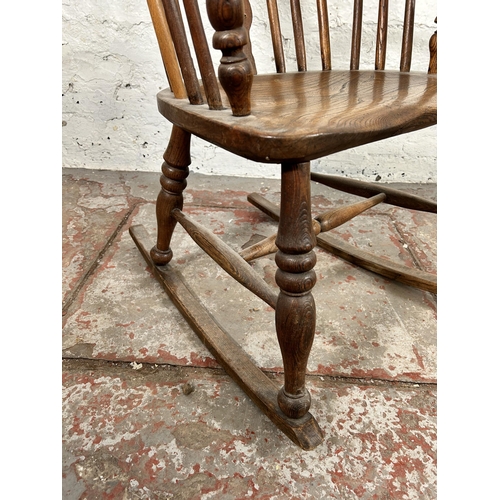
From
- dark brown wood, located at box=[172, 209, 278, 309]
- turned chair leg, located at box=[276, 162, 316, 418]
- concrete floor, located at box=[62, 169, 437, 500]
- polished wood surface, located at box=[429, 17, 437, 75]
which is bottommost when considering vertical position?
concrete floor, located at box=[62, 169, 437, 500]

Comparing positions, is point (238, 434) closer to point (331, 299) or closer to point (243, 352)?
point (243, 352)

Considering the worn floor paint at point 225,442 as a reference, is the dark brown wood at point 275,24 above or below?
above

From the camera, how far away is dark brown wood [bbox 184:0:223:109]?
0.63 metres

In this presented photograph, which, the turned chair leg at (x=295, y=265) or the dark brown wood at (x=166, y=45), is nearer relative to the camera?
the turned chair leg at (x=295, y=265)

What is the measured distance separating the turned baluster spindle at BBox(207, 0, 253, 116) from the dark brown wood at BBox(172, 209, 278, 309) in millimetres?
343

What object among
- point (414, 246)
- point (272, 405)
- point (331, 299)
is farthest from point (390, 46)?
point (272, 405)

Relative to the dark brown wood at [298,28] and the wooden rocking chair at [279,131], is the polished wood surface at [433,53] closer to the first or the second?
the wooden rocking chair at [279,131]

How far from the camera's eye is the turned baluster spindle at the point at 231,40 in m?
0.54

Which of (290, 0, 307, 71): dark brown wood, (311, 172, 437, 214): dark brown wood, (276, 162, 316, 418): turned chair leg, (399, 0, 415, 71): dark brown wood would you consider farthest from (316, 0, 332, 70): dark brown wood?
(276, 162, 316, 418): turned chair leg

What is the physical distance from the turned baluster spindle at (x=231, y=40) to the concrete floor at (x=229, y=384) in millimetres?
578

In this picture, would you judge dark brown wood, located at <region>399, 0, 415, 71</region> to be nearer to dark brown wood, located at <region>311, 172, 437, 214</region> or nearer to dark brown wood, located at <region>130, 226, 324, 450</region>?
dark brown wood, located at <region>311, 172, 437, 214</region>

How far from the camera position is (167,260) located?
1.19 meters

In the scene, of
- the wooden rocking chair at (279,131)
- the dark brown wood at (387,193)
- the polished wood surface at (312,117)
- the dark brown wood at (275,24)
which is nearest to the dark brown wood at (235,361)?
the wooden rocking chair at (279,131)

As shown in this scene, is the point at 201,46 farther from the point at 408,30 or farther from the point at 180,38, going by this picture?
the point at 408,30
